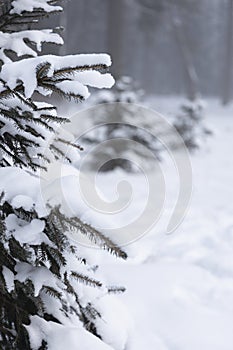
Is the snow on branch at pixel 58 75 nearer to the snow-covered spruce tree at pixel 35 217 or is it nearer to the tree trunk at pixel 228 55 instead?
the snow-covered spruce tree at pixel 35 217

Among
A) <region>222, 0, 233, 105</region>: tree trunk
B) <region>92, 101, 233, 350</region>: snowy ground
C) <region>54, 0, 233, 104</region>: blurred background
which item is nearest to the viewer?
<region>92, 101, 233, 350</region>: snowy ground

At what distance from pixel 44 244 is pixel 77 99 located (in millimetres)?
508

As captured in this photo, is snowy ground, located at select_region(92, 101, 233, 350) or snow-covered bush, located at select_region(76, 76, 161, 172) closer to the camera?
snowy ground, located at select_region(92, 101, 233, 350)

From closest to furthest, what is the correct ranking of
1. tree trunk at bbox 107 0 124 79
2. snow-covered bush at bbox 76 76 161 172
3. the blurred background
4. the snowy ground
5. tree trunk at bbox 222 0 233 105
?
the snowy ground → snow-covered bush at bbox 76 76 161 172 → tree trunk at bbox 107 0 124 79 → the blurred background → tree trunk at bbox 222 0 233 105

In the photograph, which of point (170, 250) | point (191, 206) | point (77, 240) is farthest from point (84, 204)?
point (191, 206)

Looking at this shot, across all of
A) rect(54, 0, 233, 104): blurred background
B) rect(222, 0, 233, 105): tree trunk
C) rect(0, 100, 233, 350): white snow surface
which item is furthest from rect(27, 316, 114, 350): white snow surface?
rect(222, 0, 233, 105): tree trunk

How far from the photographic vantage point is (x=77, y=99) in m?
1.72

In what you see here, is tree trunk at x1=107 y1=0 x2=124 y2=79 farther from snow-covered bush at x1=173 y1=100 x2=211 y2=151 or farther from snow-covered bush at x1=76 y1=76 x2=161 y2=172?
snow-covered bush at x1=173 y1=100 x2=211 y2=151

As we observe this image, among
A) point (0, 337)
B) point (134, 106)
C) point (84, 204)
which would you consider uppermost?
point (134, 106)

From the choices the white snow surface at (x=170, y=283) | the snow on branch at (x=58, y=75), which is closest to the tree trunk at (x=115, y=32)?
the white snow surface at (x=170, y=283)

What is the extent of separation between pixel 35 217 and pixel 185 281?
192 centimetres

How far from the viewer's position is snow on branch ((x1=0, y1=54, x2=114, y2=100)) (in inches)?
62.7

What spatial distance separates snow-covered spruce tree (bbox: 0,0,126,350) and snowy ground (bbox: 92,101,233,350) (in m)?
0.27

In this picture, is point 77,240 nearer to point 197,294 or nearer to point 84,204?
point 84,204
